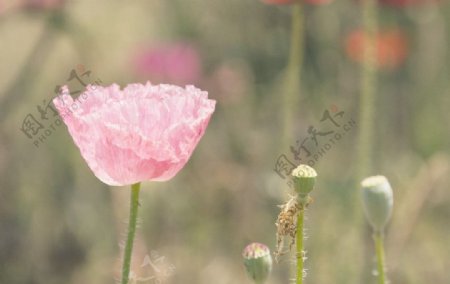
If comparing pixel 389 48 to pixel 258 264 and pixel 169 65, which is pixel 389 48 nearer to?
pixel 169 65

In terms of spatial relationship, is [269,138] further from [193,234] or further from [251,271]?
[251,271]

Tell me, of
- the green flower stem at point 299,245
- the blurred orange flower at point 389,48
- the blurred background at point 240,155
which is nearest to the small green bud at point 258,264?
the green flower stem at point 299,245

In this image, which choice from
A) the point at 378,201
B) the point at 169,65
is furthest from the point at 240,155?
the point at 378,201

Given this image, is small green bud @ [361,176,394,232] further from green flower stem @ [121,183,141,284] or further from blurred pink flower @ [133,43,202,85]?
blurred pink flower @ [133,43,202,85]

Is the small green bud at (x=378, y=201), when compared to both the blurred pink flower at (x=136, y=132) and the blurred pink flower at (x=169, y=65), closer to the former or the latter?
the blurred pink flower at (x=136, y=132)

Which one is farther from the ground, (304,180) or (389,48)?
(389,48)

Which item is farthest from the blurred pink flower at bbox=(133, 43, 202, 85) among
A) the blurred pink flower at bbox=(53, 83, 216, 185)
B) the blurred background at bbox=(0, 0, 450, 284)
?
the blurred pink flower at bbox=(53, 83, 216, 185)
